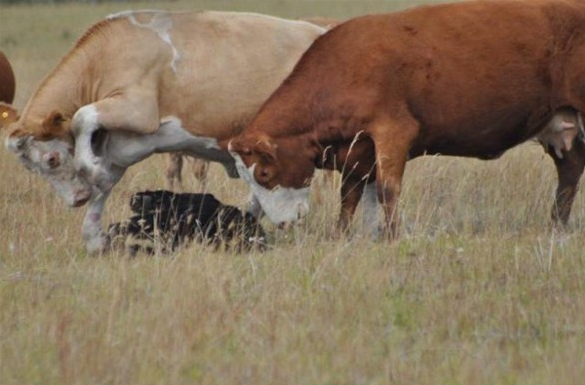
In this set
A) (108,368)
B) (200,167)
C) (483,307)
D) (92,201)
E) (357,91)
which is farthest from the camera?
(200,167)

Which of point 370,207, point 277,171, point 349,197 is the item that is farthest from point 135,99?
point 370,207

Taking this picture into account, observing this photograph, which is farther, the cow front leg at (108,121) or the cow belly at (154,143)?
the cow belly at (154,143)

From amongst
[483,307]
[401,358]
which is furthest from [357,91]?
[401,358]

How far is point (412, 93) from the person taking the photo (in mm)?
10898

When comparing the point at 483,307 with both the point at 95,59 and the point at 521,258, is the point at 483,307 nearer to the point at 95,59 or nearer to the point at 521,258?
the point at 521,258

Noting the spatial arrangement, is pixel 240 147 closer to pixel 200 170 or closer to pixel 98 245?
pixel 98 245

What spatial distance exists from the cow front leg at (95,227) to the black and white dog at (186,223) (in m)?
0.09

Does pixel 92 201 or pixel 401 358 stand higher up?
pixel 401 358

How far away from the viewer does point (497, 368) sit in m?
7.45

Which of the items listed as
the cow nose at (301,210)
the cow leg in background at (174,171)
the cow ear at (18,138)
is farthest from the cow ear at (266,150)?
the cow leg in background at (174,171)

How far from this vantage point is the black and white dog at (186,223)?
10859 millimetres

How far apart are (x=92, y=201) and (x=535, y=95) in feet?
10.4

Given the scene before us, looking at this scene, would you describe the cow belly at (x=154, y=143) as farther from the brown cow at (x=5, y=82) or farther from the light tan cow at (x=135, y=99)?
the brown cow at (x=5, y=82)

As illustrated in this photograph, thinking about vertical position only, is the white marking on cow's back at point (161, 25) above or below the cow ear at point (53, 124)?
above
